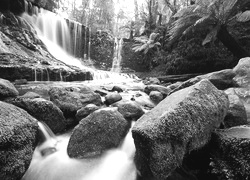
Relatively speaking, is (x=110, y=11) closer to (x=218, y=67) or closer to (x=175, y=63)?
(x=175, y=63)

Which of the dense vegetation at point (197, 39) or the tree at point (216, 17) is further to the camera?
the dense vegetation at point (197, 39)

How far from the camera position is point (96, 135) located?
7.73 ft

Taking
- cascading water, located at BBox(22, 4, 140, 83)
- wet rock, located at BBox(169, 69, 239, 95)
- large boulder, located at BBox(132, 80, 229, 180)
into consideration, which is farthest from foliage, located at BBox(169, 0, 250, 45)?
large boulder, located at BBox(132, 80, 229, 180)

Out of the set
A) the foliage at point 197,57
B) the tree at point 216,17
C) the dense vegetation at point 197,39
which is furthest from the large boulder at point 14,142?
the foliage at point 197,57

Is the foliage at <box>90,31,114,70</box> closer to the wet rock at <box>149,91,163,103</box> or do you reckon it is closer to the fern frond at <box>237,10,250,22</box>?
the wet rock at <box>149,91,163,103</box>

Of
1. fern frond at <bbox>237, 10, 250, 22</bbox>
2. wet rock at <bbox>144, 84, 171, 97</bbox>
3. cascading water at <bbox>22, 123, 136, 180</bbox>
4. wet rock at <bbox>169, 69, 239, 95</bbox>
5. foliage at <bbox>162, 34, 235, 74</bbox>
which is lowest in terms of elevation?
cascading water at <bbox>22, 123, 136, 180</bbox>

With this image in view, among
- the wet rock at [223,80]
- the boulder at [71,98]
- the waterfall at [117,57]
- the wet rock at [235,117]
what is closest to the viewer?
the wet rock at [235,117]

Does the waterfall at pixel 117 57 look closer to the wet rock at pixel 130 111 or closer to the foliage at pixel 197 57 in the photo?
the foliage at pixel 197 57

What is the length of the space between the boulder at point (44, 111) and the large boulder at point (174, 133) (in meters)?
1.79

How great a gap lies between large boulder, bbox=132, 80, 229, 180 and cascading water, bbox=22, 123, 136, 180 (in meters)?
0.27

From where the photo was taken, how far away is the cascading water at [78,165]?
6.54ft

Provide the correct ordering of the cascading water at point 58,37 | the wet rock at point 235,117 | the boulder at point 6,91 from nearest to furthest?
the wet rock at point 235,117
the boulder at point 6,91
the cascading water at point 58,37

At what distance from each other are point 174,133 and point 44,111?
238 centimetres

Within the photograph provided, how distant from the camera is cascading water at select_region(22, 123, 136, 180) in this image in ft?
6.54
